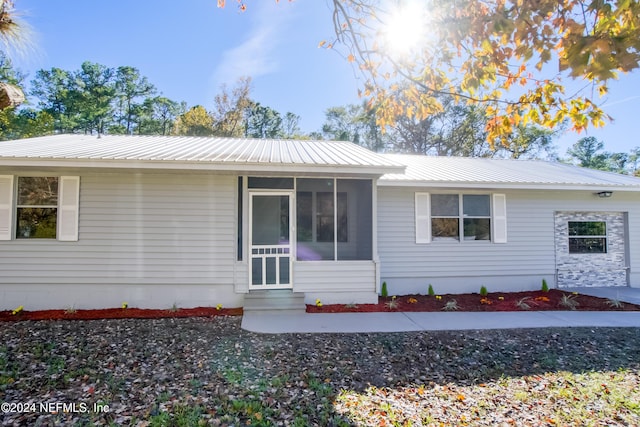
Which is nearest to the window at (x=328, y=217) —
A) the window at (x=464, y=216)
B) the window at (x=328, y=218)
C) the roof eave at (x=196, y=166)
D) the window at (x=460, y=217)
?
the window at (x=328, y=218)

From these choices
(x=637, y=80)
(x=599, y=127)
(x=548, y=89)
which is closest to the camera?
(x=599, y=127)

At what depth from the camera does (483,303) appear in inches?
286

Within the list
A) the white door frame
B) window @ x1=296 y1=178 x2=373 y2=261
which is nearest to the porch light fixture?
window @ x1=296 y1=178 x2=373 y2=261

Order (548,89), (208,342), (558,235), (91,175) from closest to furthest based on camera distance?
(548,89)
(208,342)
(91,175)
(558,235)

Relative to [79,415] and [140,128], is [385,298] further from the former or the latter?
[140,128]

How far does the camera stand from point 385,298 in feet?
25.1

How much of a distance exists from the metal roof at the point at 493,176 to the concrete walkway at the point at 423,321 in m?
2.97

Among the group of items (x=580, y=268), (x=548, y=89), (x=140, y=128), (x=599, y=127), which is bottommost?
(x=580, y=268)

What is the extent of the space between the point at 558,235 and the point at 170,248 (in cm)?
967

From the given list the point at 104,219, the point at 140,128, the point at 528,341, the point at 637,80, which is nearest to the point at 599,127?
the point at 637,80

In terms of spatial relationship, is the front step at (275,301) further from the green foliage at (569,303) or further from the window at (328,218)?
the green foliage at (569,303)

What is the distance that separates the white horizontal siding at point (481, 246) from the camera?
7926 millimetres

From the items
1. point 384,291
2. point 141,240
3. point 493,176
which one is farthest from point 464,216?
point 141,240

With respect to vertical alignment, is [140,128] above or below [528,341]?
above
